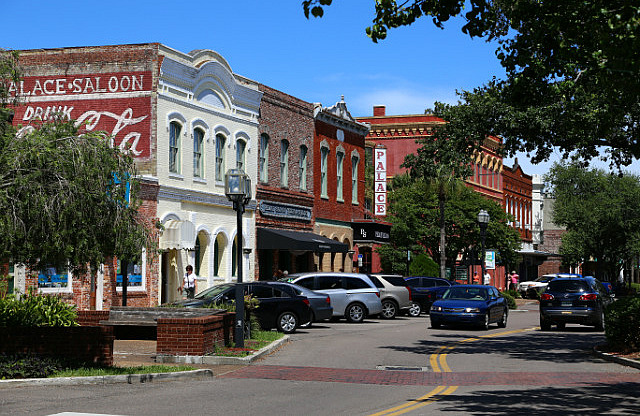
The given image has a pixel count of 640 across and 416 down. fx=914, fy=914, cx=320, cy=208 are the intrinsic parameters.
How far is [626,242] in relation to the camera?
72.6 metres

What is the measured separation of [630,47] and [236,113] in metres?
25.6

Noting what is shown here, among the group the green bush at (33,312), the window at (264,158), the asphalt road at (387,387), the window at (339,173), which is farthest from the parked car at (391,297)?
the green bush at (33,312)

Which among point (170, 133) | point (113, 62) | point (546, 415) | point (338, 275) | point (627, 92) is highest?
point (113, 62)

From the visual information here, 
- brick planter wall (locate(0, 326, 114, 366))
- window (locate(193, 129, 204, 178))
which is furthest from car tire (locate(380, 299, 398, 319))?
brick planter wall (locate(0, 326, 114, 366))

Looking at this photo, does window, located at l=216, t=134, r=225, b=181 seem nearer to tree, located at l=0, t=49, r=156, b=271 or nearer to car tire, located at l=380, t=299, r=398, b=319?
car tire, located at l=380, t=299, r=398, b=319

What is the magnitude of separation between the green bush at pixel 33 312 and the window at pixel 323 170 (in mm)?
30210

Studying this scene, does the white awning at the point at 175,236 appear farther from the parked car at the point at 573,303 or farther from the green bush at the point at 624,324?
the green bush at the point at 624,324

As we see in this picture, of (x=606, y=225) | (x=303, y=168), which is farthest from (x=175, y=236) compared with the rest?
(x=606, y=225)

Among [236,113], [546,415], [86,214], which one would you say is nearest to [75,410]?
[86,214]

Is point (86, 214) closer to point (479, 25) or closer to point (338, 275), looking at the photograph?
point (479, 25)

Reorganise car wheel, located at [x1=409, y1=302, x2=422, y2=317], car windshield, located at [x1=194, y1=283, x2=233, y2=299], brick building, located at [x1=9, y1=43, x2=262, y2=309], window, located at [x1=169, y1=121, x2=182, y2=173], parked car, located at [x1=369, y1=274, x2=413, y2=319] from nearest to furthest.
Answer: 1. car windshield, located at [x1=194, y1=283, x2=233, y2=299]
2. brick building, located at [x1=9, y1=43, x2=262, y2=309]
3. window, located at [x1=169, y1=121, x2=182, y2=173]
4. parked car, located at [x1=369, y1=274, x2=413, y2=319]
5. car wheel, located at [x1=409, y1=302, x2=422, y2=317]

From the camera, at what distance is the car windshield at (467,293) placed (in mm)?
29562

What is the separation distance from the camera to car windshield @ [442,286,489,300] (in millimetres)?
29562

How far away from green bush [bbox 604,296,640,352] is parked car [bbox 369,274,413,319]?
14.7m
